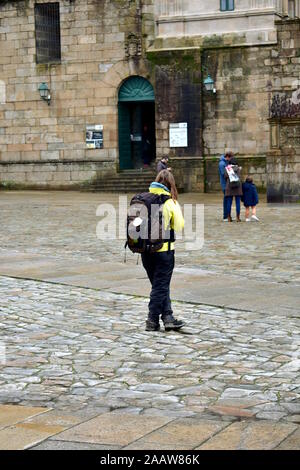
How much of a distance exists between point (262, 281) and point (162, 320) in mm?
3035

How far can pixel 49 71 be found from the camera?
33.8 m

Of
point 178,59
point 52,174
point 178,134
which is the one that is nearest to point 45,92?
point 52,174

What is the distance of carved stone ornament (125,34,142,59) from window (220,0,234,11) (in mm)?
3328

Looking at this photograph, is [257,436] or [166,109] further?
[166,109]

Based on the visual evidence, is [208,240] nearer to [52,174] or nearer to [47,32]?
[52,174]

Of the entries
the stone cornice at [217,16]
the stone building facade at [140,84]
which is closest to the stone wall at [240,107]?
the stone building facade at [140,84]

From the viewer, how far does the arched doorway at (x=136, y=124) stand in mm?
32688

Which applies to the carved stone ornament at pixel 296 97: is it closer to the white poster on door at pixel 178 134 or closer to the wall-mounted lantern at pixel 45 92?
the white poster on door at pixel 178 134

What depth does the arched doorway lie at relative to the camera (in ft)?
107

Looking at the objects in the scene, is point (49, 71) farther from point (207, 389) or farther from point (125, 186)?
point (207, 389)

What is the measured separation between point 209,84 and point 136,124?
12.1 feet

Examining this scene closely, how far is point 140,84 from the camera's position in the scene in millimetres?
32656

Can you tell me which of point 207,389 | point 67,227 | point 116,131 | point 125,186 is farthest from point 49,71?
point 207,389

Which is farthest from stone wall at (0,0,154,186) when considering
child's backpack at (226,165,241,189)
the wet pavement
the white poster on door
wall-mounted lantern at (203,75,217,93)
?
the wet pavement
